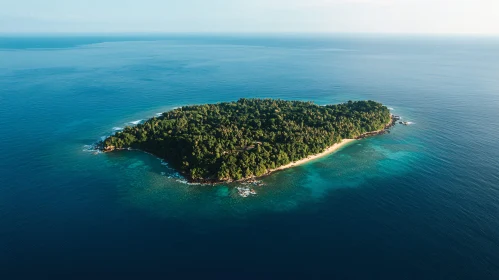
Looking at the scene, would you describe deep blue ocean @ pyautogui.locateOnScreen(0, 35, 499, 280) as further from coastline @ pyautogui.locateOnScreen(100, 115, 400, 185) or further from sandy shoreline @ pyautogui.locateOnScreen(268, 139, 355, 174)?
coastline @ pyautogui.locateOnScreen(100, 115, 400, 185)

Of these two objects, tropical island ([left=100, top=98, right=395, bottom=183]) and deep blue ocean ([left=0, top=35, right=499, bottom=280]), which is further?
tropical island ([left=100, top=98, right=395, bottom=183])

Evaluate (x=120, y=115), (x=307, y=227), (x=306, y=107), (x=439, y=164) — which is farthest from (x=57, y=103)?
(x=439, y=164)

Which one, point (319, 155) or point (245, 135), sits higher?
point (245, 135)

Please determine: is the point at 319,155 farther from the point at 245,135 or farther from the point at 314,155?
the point at 245,135

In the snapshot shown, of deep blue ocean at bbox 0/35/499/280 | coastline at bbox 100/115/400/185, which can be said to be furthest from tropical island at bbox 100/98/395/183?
deep blue ocean at bbox 0/35/499/280

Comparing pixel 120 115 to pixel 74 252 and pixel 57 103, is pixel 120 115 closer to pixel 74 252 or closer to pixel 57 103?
pixel 57 103

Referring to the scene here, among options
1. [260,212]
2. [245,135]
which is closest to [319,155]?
[245,135]

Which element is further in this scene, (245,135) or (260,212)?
(245,135)

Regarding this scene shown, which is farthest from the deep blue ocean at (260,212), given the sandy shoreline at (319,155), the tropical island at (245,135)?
the tropical island at (245,135)

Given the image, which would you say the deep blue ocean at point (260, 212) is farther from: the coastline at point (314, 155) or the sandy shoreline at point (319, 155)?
the coastline at point (314, 155)
